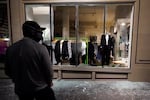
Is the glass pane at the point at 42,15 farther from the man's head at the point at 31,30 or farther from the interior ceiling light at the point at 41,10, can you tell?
the man's head at the point at 31,30

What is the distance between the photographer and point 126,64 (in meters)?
5.39

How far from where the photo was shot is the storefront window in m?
5.38

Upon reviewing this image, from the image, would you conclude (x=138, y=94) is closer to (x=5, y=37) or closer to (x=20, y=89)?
(x=20, y=89)

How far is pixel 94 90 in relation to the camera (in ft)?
14.4

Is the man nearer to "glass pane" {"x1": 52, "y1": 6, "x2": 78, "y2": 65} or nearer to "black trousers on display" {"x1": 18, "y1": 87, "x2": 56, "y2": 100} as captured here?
"black trousers on display" {"x1": 18, "y1": 87, "x2": 56, "y2": 100}

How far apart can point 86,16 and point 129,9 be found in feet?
5.96

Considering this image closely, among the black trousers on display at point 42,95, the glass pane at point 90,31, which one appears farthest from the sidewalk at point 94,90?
the black trousers on display at point 42,95

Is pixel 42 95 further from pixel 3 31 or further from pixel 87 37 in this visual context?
pixel 3 31

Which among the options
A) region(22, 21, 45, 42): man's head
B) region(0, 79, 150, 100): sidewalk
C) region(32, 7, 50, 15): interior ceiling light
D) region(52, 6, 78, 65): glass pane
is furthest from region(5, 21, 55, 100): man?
region(32, 7, 50, 15): interior ceiling light

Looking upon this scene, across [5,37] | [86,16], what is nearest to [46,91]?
[5,37]

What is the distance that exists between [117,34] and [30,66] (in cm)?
452

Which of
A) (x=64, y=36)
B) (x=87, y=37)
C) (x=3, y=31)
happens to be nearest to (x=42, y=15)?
(x=64, y=36)

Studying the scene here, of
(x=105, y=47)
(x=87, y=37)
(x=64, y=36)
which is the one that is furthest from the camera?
(x=64, y=36)

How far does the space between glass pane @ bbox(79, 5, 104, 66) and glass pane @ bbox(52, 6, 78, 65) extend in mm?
306
